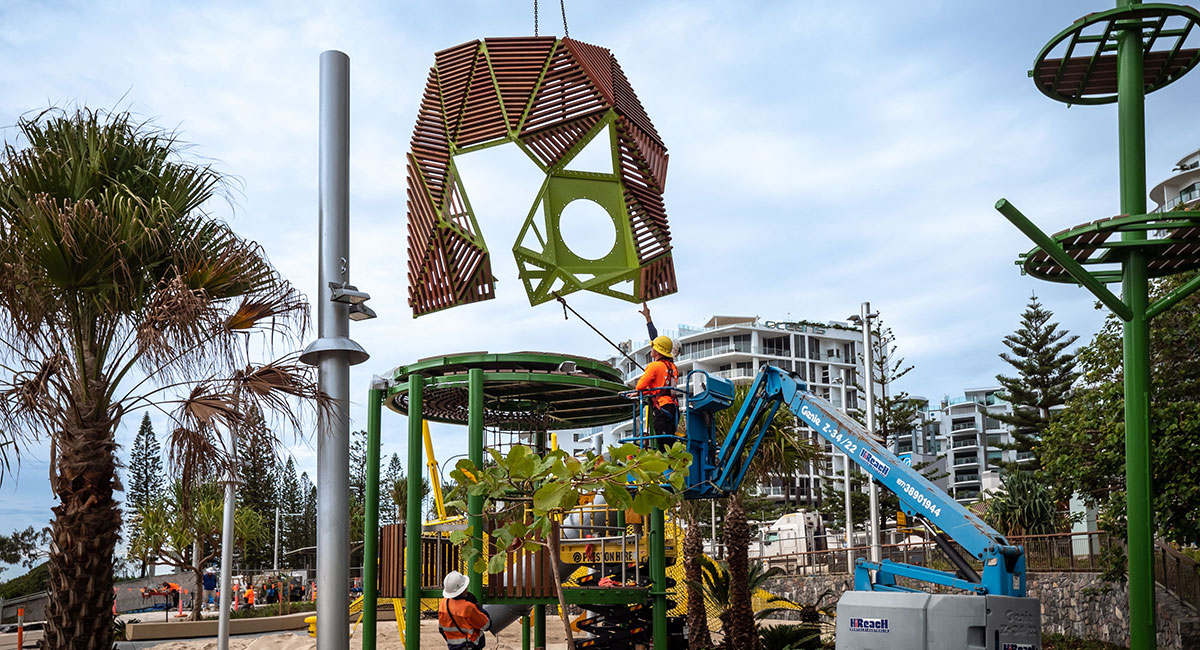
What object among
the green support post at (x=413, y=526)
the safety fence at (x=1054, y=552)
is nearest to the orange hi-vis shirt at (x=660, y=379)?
the green support post at (x=413, y=526)

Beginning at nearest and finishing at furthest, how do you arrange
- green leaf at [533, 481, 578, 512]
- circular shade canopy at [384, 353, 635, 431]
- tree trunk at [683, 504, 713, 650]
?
green leaf at [533, 481, 578, 512], circular shade canopy at [384, 353, 635, 431], tree trunk at [683, 504, 713, 650]

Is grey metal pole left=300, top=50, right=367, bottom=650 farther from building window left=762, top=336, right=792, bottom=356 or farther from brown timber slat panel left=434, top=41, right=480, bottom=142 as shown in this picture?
building window left=762, top=336, right=792, bottom=356

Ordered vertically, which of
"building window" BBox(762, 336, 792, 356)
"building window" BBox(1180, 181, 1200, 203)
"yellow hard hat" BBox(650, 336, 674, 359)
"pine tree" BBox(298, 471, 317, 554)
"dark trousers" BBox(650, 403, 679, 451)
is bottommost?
"pine tree" BBox(298, 471, 317, 554)

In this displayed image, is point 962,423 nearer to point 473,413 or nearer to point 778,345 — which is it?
point 778,345

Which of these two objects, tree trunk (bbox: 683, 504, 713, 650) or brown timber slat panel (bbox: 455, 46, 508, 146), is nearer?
brown timber slat panel (bbox: 455, 46, 508, 146)

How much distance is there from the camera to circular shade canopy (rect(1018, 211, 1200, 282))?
1179 centimetres

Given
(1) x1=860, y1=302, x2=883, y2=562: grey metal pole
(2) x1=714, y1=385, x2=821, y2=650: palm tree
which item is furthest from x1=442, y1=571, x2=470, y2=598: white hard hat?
(1) x1=860, y1=302, x2=883, y2=562: grey metal pole

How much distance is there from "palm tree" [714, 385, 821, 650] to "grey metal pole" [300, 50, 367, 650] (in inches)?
427

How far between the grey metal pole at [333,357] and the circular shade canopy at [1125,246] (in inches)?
322

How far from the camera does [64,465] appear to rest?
821 cm

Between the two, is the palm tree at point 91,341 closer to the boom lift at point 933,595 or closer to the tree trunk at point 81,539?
the tree trunk at point 81,539

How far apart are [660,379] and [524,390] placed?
293 centimetres

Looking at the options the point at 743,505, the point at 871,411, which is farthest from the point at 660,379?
the point at 871,411

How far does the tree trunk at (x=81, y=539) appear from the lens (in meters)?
8.15
